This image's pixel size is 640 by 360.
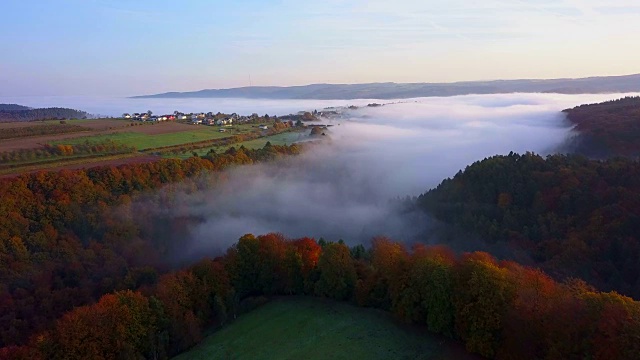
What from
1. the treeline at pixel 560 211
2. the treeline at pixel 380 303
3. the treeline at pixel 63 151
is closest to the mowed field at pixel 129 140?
the treeline at pixel 63 151

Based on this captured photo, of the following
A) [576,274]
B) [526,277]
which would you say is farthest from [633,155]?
[526,277]

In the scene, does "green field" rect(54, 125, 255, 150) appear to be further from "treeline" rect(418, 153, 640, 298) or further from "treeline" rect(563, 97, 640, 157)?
"treeline" rect(563, 97, 640, 157)

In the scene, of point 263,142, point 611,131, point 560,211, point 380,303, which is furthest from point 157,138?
point 611,131

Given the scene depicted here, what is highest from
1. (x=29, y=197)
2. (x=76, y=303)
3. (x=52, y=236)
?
(x=29, y=197)

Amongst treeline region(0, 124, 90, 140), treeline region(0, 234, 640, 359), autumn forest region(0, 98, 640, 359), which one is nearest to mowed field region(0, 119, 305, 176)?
treeline region(0, 124, 90, 140)

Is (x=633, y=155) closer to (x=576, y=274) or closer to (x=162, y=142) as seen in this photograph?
(x=576, y=274)

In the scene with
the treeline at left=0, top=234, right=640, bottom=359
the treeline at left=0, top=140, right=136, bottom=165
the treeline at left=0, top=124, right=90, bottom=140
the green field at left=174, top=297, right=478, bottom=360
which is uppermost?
the treeline at left=0, top=124, right=90, bottom=140

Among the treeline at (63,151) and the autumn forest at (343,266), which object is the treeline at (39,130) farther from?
the autumn forest at (343,266)
